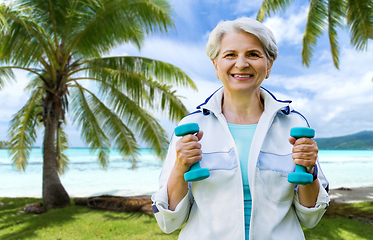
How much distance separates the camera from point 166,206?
1.36 metres

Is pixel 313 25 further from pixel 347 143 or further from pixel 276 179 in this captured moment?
pixel 347 143

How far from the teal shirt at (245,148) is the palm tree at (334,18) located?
7.19 metres

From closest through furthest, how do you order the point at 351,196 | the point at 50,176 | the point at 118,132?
the point at 50,176 < the point at 118,132 < the point at 351,196

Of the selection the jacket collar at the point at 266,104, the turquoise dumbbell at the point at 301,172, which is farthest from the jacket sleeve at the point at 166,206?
the turquoise dumbbell at the point at 301,172

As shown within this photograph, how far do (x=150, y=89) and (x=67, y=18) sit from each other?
303 centimetres

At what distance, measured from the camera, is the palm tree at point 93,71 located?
7.08 meters

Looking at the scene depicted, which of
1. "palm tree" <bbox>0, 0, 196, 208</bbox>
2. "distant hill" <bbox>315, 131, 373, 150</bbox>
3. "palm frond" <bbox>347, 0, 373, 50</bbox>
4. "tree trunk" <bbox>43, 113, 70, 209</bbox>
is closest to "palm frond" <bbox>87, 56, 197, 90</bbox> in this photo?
"palm tree" <bbox>0, 0, 196, 208</bbox>

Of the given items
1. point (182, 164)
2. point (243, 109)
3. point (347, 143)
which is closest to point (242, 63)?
point (243, 109)

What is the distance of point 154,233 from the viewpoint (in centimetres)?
596

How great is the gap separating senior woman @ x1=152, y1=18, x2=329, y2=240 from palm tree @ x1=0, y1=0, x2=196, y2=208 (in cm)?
619

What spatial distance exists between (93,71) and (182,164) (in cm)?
778

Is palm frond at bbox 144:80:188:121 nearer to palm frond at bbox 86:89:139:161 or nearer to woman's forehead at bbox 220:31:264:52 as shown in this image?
palm frond at bbox 86:89:139:161

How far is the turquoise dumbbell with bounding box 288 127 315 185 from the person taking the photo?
1.17 m

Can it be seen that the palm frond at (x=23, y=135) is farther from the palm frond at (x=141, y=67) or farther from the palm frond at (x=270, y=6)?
the palm frond at (x=270, y=6)
